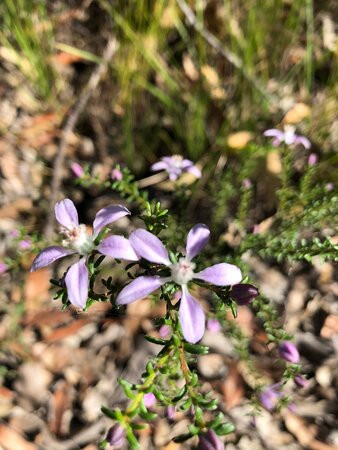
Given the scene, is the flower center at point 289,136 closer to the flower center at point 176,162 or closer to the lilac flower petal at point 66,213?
the flower center at point 176,162

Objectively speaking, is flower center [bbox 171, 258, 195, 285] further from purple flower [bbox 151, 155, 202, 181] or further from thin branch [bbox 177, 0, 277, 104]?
thin branch [bbox 177, 0, 277, 104]

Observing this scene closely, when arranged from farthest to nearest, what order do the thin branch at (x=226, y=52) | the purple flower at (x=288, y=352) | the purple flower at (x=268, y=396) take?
the thin branch at (x=226, y=52) → the purple flower at (x=268, y=396) → the purple flower at (x=288, y=352)

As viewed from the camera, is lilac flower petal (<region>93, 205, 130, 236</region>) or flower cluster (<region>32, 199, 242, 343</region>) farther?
lilac flower petal (<region>93, 205, 130, 236</region>)

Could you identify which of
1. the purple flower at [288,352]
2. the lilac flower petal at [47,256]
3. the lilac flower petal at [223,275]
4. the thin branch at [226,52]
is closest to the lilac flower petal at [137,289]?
the lilac flower petal at [223,275]

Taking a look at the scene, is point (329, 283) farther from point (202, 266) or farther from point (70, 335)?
point (70, 335)

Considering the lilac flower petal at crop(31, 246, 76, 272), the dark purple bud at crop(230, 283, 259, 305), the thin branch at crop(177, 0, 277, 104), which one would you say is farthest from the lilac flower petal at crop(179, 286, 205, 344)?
the thin branch at crop(177, 0, 277, 104)
